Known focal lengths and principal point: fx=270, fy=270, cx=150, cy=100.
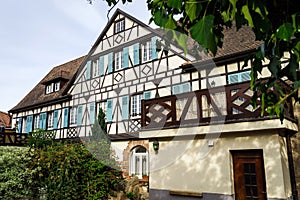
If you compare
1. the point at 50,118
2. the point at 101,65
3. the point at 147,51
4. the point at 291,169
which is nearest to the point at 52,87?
the point at 50,118

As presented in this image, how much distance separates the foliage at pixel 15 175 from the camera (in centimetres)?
838

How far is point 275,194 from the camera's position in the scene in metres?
6.16

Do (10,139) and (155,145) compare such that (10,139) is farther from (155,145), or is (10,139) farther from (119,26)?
(155,145)

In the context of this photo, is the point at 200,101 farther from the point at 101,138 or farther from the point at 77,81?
the point at 77,81

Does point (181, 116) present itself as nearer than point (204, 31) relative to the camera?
No

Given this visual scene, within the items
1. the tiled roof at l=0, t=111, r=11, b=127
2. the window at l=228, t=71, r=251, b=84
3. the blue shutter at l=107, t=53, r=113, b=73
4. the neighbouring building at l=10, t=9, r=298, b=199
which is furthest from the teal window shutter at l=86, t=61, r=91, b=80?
the tiled roof at l=0, t=111, r=11, b=127

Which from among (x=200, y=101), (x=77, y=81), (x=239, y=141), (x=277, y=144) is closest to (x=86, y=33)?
(x=200, y=101)

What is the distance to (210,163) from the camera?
7246 mm

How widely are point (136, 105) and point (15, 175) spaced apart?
239 inches

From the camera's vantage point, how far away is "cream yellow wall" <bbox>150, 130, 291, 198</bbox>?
6262 mm

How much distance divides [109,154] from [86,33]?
20.3ft

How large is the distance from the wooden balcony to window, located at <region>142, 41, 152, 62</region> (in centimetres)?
460

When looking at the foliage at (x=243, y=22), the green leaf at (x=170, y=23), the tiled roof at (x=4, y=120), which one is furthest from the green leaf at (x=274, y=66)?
the tiled roof at (x=4, y=120)

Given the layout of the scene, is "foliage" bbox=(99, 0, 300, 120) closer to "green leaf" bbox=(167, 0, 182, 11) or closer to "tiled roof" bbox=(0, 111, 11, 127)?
"green leaf" bbox=(167, 0, 182, 11)
